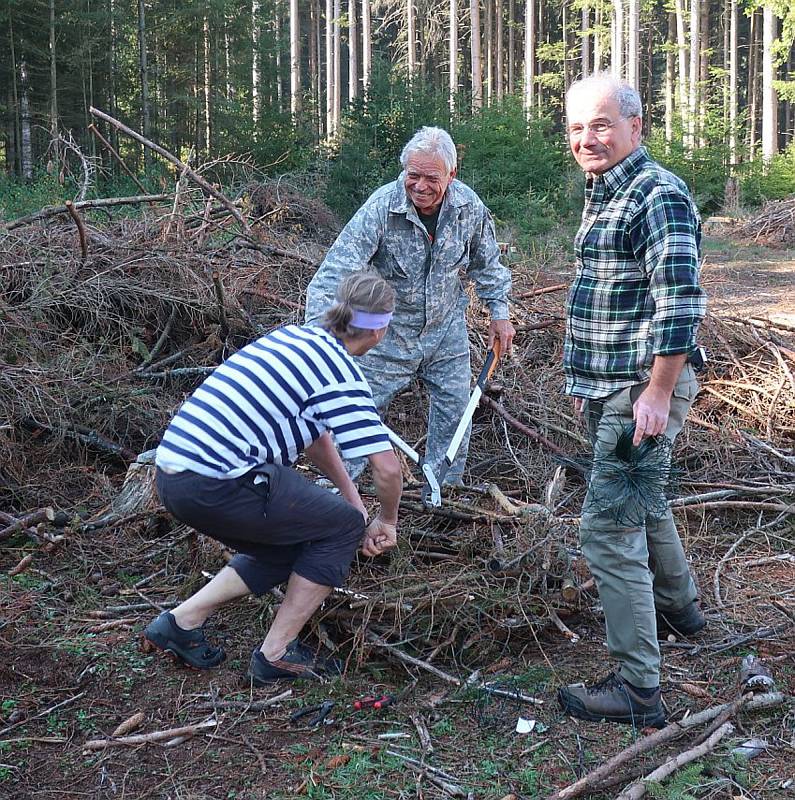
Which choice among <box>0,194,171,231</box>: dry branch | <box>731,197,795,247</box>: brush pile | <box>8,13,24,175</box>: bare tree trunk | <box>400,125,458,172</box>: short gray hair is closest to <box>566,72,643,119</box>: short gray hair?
<box>400,125,458,172</box>: short gray hair

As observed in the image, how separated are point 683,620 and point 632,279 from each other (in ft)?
4.92

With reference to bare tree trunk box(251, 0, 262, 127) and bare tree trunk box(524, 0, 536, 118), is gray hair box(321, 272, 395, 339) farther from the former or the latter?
bare tree trunk box(524, 0, 536, 118)

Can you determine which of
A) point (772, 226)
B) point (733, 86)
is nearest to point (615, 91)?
point (772, 226)

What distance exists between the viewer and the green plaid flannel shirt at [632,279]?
270 cm

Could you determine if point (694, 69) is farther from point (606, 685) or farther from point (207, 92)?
point (606, 685)

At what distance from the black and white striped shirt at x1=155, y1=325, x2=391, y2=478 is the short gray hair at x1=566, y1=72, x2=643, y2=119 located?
1.19 m

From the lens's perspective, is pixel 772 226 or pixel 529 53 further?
pixel 529 53

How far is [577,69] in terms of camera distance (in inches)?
1435

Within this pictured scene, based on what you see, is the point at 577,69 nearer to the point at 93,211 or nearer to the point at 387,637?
the point at 93,211

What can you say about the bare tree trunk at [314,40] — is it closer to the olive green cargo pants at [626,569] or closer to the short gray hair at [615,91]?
the short gray hair at [615,91]

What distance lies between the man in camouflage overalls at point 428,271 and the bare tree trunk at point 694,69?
17691 millimetres

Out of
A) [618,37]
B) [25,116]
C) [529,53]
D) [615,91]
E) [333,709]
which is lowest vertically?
[333,709]

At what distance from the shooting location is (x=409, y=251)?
4.21 meters

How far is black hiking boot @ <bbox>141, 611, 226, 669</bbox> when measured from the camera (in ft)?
11.1
